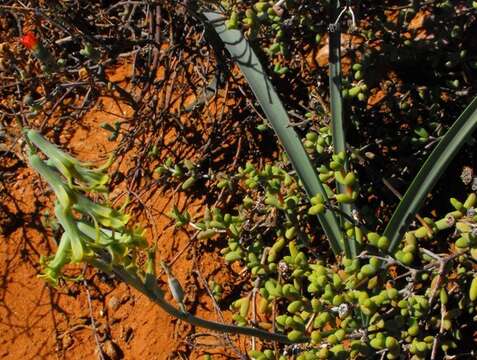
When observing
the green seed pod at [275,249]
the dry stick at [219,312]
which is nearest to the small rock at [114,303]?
the dry stick at [219,312]

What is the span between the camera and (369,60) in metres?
1.95

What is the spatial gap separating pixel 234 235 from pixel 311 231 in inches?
13.3

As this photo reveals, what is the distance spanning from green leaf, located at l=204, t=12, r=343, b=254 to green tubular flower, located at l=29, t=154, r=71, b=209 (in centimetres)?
73

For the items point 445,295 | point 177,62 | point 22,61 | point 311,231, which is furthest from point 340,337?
point 22,61

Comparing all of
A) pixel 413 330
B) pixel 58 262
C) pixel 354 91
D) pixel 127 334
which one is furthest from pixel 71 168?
pixel 127 334

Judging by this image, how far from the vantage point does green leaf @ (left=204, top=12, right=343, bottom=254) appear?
1.69 metres

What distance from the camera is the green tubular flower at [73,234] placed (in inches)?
42.9

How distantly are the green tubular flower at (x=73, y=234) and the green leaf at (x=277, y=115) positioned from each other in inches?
28.8

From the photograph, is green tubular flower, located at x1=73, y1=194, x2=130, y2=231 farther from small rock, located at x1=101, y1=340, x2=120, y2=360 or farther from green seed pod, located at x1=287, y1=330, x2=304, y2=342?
small rock, located at x1=101, y1=340, x2=120, y2=360

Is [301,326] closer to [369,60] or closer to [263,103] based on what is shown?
[263,103]

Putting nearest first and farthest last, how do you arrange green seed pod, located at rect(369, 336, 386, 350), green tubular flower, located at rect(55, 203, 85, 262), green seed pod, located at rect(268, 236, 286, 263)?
green tubular flower, located at rect(55, 203, 85, 262), green seed pod, located at rect(369, 336, 386, 350), green seed pod, located at rect(268, 236, 286, 263)

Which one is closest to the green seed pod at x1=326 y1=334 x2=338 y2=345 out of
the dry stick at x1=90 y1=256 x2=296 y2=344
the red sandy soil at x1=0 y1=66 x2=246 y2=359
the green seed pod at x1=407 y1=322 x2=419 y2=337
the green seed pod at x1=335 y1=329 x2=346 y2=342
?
the green seed pod at x1=335 y1=329 x2=346 y2=342

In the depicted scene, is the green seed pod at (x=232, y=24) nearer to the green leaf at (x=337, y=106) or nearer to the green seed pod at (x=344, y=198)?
the green leaf at (x=337, y=106)

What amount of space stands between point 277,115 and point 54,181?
0.82 m
